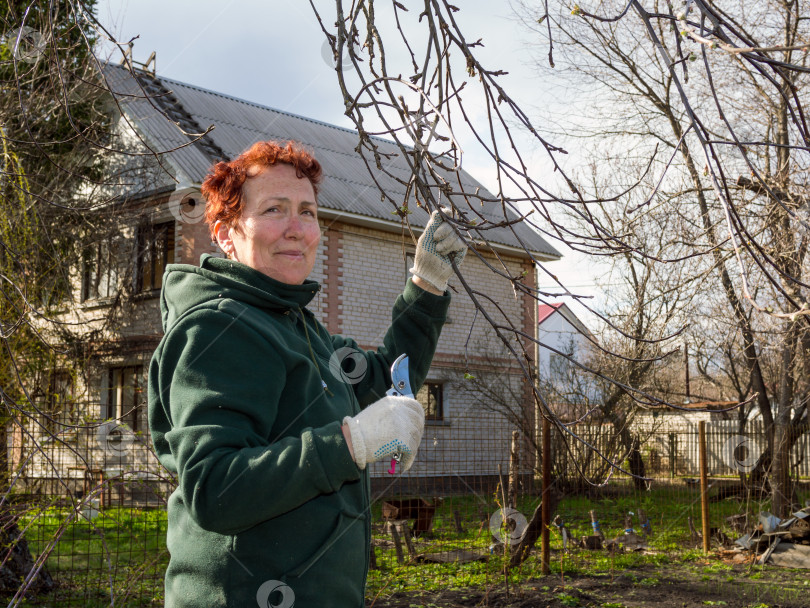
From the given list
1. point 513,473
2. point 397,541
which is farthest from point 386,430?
point 397,541

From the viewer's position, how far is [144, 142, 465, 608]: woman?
1649 millimetres

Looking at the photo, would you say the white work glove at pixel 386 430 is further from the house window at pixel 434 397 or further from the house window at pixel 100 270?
the house window at pixel 434 397

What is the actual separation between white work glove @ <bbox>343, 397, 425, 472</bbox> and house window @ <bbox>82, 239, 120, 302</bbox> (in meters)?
12.0

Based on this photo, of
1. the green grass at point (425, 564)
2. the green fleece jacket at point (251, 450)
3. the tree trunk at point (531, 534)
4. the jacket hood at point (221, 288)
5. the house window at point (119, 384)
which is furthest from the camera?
the house window at point (119, 384)

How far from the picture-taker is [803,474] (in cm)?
1499

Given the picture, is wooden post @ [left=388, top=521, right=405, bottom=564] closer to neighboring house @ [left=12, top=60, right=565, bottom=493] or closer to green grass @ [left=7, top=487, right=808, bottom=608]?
green grass @ [left=7, top=487, right=808, bottom=608]

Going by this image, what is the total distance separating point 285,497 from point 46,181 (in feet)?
37.0

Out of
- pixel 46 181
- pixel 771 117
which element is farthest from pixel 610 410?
pixel 46 181

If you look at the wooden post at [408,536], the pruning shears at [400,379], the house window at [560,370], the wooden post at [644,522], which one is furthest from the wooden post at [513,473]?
the house window at [560,370]

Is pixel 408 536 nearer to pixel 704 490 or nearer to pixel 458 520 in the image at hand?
pixel 458 520

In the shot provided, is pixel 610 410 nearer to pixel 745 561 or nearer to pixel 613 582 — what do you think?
pixel 745 561

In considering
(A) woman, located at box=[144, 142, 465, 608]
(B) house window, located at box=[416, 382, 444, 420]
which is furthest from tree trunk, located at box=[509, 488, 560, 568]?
(B) house window, located at box=[416, 382, 444, 420]

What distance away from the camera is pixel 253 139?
15.8 metres

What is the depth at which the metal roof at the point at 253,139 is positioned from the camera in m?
13.4
